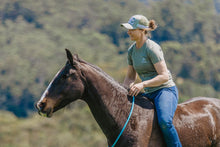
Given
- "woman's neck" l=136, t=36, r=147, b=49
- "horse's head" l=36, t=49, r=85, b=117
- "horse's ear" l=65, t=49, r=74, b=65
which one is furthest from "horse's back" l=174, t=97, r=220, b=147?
"horse's ear" l=65, t=49, r=74, b=65

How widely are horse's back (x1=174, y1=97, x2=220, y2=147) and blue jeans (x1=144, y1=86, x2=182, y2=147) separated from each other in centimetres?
26

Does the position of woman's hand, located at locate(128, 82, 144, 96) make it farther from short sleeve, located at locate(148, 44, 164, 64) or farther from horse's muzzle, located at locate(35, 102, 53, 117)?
horse's muzzle, located at locate(35, 102, 53, 117)

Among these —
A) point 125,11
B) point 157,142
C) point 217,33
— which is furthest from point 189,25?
point 157,142

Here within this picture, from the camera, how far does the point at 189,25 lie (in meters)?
104

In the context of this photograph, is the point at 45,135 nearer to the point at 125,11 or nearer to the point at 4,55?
the point at 4,55

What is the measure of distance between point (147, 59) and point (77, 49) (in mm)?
80223

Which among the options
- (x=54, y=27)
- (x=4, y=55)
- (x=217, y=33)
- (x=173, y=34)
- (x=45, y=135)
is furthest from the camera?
(x=54, y=27)

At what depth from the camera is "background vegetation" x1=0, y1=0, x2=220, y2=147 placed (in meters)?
46.3

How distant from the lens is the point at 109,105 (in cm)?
564

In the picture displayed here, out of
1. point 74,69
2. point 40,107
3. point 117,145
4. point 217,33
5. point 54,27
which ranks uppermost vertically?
point 74,69

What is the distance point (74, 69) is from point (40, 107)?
713 mm

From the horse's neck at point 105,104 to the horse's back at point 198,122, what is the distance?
90 centimetres

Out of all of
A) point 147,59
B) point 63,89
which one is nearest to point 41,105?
point 63,89

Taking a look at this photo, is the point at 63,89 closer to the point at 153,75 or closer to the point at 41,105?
the point at 41,105
